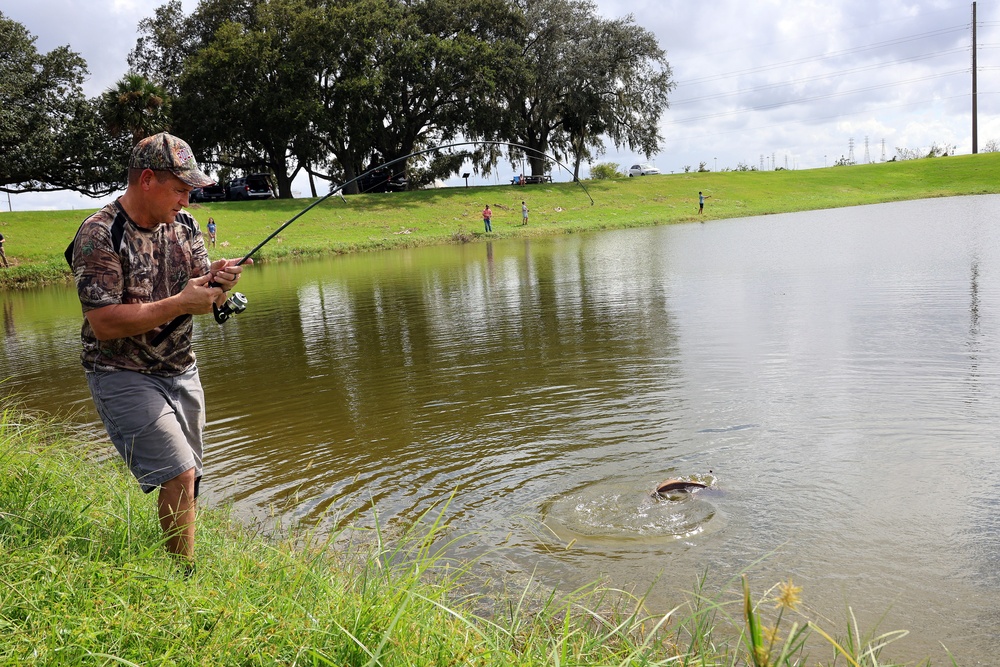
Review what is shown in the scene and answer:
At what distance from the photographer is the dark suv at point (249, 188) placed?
48.9 meters

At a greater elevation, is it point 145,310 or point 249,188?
point 249,188

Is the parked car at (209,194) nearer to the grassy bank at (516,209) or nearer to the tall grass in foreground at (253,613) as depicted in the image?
the grassy bank at (516,209)

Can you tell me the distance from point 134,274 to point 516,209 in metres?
43.7

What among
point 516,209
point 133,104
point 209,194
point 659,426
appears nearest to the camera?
point 659,426

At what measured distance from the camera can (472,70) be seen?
49.8m

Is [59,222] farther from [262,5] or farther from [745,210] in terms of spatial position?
[745,210]

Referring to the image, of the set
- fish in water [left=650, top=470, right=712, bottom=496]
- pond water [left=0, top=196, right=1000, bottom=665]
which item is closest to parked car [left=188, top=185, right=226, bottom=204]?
pond water [left=0, top=196, right=1000, bottom=665]

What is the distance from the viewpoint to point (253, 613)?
274 cm

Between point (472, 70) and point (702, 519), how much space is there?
48021mm

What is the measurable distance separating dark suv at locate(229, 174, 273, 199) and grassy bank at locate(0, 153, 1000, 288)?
2.92 meters

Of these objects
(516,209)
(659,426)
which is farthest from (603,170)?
(659,426)

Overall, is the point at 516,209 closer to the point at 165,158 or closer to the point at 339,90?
the point at 339,90

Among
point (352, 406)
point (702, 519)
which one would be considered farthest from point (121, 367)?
point (352, 406)

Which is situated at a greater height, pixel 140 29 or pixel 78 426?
pixel 140 29
